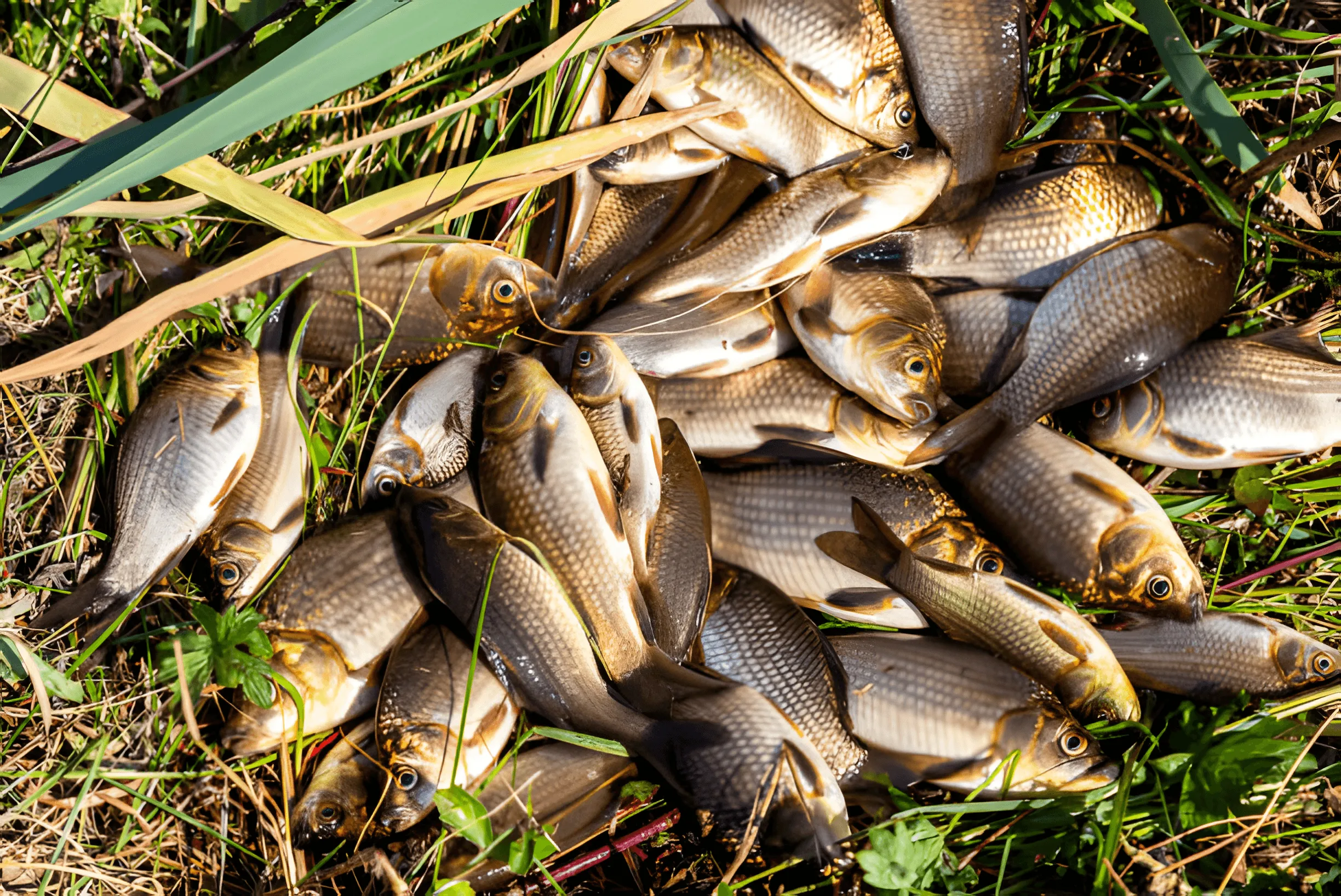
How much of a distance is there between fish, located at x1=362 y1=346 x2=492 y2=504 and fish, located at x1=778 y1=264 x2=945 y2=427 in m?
1.15

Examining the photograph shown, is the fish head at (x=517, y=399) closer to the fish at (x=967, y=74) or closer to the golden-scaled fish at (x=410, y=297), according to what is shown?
the golden-scaled fish at (x=410, y=297)

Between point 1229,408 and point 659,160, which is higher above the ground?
point 659,160

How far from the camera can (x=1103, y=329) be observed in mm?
2451

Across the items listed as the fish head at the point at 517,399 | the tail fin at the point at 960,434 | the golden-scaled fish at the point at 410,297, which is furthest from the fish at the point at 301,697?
the tail fin at the point at 960,434

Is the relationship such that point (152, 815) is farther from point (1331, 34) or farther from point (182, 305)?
point (1331, 34)

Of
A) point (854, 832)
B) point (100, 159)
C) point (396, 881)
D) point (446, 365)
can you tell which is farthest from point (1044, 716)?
point (100, 159)

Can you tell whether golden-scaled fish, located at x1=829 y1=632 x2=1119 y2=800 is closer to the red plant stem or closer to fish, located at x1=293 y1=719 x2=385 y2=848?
the red plant stem

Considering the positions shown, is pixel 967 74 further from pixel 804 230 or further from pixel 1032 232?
pixel 804 230

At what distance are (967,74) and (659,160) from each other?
3.42 feet

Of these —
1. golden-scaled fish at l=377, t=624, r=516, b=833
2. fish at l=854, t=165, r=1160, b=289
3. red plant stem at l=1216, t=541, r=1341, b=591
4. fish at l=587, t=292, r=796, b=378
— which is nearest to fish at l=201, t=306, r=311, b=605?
golden-scaled fish at l=377, t=624, r=516, b=833

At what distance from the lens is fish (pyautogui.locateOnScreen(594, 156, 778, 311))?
256 centimetres

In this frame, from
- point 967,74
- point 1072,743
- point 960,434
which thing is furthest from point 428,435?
point 1072,743

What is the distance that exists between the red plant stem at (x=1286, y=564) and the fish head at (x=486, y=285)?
2.62 meters

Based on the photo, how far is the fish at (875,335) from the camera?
94.4 inches
